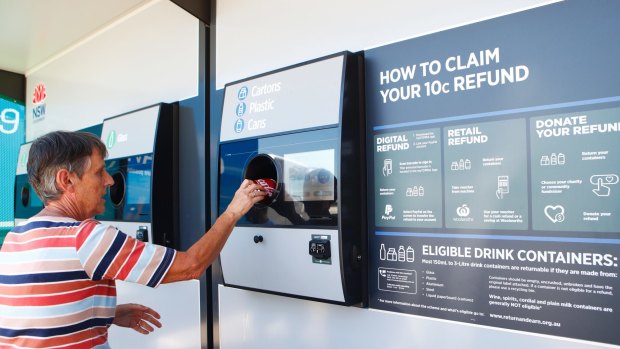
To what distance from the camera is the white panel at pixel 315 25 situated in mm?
1689

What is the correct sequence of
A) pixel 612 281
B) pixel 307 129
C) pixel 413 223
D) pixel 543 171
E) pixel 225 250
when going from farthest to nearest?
pixel 225 250 → pixel 307 129 → pixel 413 223 → pixel 543 171 → pixel 612 281

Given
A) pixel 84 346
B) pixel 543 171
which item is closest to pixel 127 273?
pixel 84 346

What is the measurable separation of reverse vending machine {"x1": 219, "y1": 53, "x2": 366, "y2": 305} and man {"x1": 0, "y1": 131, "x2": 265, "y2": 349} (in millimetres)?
481

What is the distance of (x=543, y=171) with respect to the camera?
1.47 metres

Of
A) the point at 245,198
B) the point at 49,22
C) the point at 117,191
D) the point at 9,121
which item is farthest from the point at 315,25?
the point at 9,121

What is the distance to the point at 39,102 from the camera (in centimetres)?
439

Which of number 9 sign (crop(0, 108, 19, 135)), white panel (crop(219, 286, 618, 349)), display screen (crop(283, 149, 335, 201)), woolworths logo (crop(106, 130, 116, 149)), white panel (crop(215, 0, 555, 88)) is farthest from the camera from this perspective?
number 9 sign (crop(0, 108, 19, 135))

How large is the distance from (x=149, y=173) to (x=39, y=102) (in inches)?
95.8

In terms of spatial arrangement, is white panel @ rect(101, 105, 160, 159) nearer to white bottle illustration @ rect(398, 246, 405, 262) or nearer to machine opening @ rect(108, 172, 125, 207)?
machine opening @ rect(108, 172, 125, 207)

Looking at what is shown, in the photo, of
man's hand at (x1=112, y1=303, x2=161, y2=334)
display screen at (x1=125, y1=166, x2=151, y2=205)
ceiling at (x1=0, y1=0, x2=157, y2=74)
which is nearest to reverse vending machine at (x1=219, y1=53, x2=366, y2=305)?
man's hand at (x1=112, y1=303, x2=161, y2=334)

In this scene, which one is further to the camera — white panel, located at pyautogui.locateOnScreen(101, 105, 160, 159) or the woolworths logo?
the woolworths logo

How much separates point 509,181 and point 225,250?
4.24ft

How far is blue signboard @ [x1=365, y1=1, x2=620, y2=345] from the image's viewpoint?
1.39 meters

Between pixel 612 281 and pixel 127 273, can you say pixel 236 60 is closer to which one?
pixel 127 273
